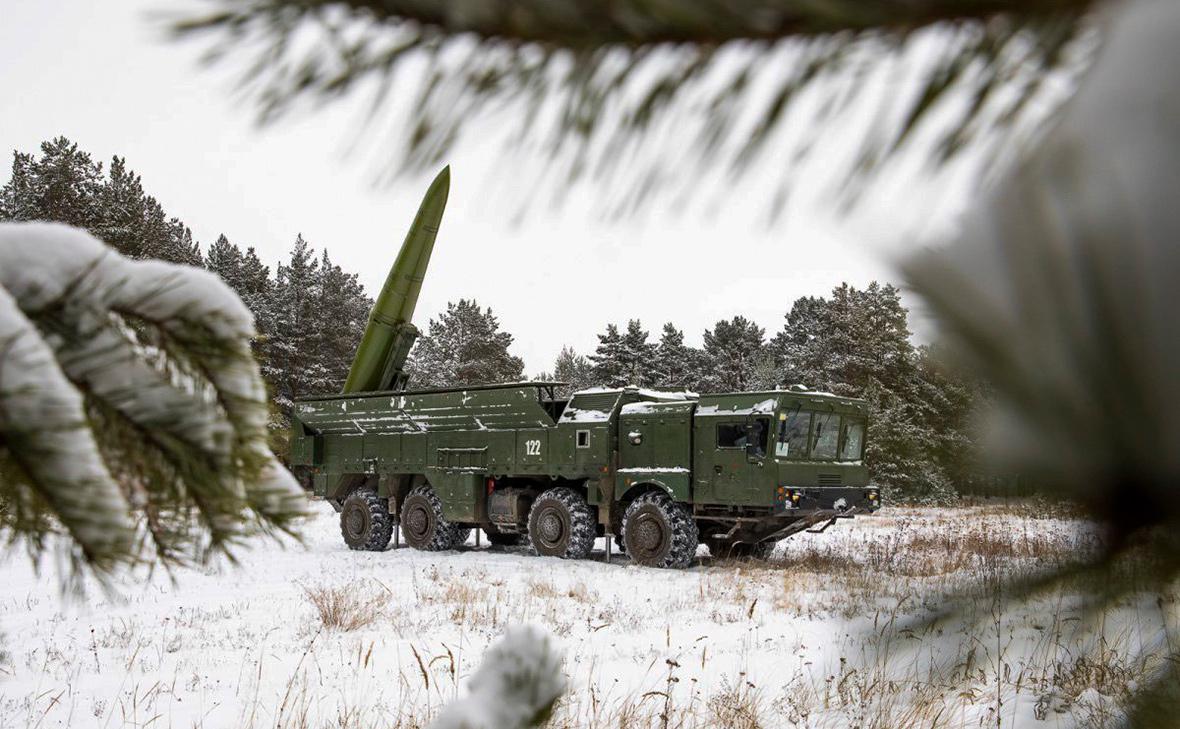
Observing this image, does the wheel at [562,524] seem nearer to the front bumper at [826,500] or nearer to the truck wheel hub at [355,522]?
the front bumper at [826,500]

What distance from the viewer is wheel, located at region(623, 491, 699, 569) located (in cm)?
1308

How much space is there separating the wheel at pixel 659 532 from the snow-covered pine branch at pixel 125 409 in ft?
40.3

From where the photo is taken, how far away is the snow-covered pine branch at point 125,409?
87 cm

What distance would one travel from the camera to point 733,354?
2047 inches

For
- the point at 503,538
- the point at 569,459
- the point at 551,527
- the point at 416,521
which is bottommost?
the point at 503,538

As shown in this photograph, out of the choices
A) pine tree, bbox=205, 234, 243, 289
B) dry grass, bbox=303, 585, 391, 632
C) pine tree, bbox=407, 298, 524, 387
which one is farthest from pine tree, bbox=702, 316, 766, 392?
dry grass, bbox=303, 585, 391, 632

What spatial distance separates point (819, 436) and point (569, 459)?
397 centimetres

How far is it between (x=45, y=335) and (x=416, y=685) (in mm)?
5676

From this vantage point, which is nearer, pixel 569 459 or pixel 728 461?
pixel 728 461

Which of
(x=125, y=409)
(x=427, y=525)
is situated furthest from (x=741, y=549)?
(x=125, y=409)

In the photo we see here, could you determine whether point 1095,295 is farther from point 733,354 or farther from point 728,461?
point 733,354

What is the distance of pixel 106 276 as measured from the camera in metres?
1.03

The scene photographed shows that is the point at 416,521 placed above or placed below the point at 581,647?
above

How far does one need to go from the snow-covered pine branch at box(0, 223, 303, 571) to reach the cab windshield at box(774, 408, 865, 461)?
466 inches
